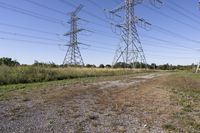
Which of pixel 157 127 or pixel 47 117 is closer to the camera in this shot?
pixel 157 127

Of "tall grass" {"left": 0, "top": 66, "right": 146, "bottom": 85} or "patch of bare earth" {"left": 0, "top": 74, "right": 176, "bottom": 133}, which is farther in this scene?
"tall grass" {"left": 0, "top": 66, "right": 146, "bottom": 85}

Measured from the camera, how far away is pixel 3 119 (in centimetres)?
641

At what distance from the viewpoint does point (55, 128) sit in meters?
5.88

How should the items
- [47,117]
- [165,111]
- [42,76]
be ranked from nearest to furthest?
[47,117], [165,111], [42,76]

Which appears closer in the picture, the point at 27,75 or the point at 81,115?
the point at 81,115

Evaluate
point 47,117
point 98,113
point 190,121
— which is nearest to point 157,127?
point 190,121

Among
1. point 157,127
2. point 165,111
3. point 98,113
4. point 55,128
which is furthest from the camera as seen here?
point 165,111

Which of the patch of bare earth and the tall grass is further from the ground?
the tall grass

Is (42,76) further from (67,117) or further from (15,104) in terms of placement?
(67,117)

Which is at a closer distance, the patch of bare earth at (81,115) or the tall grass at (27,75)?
the patch of bare earth at (81,115)

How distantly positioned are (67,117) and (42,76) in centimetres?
1392

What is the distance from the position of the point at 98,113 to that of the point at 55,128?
193cm

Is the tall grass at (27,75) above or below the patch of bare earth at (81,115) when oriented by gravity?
above

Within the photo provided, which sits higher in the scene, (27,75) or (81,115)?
(27,75)
